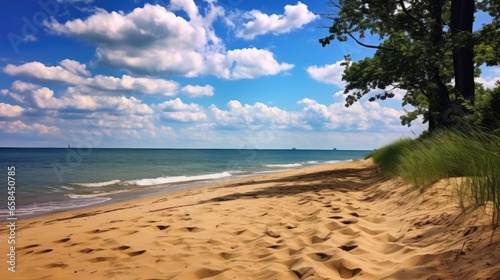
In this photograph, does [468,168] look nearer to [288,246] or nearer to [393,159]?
[288,246]

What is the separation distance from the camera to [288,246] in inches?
162

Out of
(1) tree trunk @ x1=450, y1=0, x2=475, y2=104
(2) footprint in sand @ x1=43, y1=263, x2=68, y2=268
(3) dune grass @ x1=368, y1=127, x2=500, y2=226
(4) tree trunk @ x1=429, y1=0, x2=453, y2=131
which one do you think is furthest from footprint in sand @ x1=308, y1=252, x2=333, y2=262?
(4) tree trunk @ x1=429, y1=0, x2=453, y2=131

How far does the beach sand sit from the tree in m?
6.43

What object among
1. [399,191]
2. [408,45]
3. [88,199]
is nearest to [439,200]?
[399,191]

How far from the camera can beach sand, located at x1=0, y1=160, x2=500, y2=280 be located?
312cm

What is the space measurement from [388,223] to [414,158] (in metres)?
3.93

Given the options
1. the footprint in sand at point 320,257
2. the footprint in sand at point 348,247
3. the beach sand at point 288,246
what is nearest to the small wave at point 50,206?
the beach sand at point 288,246

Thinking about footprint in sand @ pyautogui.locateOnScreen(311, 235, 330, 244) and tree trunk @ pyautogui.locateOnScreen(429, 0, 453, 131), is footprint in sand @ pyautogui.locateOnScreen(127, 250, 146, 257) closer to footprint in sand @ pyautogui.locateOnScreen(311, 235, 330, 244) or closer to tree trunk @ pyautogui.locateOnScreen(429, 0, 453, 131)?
footprint in sand @ pyautogui.locateOnScreen(311, 235, 330, 244)

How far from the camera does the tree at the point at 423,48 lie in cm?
1104

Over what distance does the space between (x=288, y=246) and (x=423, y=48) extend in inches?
396

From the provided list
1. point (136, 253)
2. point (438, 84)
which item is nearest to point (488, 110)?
point (438, 84)

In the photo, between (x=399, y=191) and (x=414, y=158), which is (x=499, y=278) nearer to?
(x=399, y=191)

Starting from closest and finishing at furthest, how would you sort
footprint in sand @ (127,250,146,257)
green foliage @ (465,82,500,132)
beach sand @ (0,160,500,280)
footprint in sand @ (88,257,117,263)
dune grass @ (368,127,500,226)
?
beach sand @ (0,160,500,280) → dune grass @ (368,127,500,226) → footprint in sand @ (88,257,117,263) → footprint in sand @ (127,250,146,257) → green foliage @ (465,82,500,132)

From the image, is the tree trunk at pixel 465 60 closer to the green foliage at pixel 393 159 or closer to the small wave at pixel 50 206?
the green foliage at pixel 393 159
